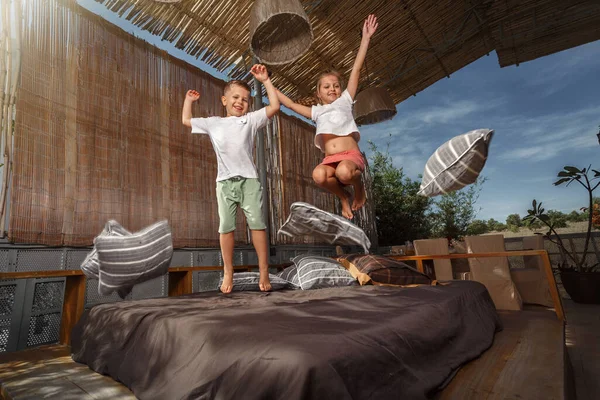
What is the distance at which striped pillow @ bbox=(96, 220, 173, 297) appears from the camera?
1.32 meters

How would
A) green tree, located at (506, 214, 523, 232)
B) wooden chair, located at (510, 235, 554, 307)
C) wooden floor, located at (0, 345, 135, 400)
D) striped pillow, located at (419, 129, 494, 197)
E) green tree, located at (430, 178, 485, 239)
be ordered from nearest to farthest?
wooden floor, located at (0, 345, 135, 400)
striped pillow, located at (419, 129, 494, 197)
wooden chair, located at (510, 235, 554, 307)
green tree, located at (430, 178, 485, 239)
green tree, located at (506, 214, 523, 232)

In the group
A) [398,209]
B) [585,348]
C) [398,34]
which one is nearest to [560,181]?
[398,209]

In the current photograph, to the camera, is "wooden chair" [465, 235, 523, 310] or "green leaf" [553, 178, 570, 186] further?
"green leaf" [553, 178, 570, 186]

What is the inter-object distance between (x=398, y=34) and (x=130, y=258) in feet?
12.3

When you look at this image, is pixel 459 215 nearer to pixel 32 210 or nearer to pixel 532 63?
pixel 532 63

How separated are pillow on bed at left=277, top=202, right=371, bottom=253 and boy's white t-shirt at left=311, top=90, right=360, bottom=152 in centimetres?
33

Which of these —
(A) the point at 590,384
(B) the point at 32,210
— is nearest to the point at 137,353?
(B) the point at 32,210

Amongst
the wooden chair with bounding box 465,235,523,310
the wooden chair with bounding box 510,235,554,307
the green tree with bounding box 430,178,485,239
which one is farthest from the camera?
the green tree with bounding box 430,178,485,239

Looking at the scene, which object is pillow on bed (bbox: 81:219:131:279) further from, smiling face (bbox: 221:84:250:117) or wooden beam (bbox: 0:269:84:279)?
smiling face (bbox: 221:84:250:117)

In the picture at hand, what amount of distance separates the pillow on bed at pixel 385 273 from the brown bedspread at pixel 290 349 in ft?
2.02

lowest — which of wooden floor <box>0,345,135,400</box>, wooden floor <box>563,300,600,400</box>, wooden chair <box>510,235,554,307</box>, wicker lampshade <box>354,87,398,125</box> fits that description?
wooden floor <box>563,300,600,400</box>

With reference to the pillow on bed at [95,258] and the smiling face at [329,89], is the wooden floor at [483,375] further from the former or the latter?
the smiling face at [329,89]

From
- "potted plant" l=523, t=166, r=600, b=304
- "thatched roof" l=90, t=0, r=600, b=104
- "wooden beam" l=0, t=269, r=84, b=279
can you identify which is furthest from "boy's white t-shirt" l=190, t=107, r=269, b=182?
"potted plant" l=523, t=166, r=600, b=304

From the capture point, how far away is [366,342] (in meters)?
0.74
